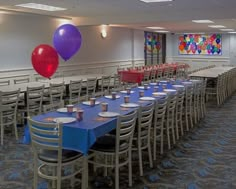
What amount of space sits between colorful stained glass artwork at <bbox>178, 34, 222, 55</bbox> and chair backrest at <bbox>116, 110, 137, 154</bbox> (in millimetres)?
14582

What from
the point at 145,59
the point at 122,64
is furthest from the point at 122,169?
the point at 145,59

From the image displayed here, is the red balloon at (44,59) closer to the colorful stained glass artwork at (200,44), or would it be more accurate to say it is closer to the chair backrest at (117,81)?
the chair backrest at (117,81)

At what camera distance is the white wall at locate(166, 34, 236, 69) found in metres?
16.6

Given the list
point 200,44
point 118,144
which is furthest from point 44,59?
point 200,44

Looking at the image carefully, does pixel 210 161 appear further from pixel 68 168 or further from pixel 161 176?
pixel 68 168

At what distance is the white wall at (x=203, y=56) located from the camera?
1664cm

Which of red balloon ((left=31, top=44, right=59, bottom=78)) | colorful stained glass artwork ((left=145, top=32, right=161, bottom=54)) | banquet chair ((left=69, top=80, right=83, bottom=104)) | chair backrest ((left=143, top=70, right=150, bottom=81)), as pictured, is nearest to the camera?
red balloon ((left=31, top=44, right=59, bottom=78))

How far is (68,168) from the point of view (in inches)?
164

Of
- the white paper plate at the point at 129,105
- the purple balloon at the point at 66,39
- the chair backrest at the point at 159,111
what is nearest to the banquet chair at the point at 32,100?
the purple balloon at the point at 66,39

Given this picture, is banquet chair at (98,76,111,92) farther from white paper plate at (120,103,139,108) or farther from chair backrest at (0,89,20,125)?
white paper plate at (120,103,139,108)

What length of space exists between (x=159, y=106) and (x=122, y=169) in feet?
3.63

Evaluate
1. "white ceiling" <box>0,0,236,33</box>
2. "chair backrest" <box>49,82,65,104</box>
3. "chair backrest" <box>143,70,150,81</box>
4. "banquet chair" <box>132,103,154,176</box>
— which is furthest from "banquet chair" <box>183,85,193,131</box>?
"chair backrest" <box>143,70,150,81</box>

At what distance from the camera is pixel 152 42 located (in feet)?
55.1

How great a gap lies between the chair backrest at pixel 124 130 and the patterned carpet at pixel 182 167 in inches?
19.8
